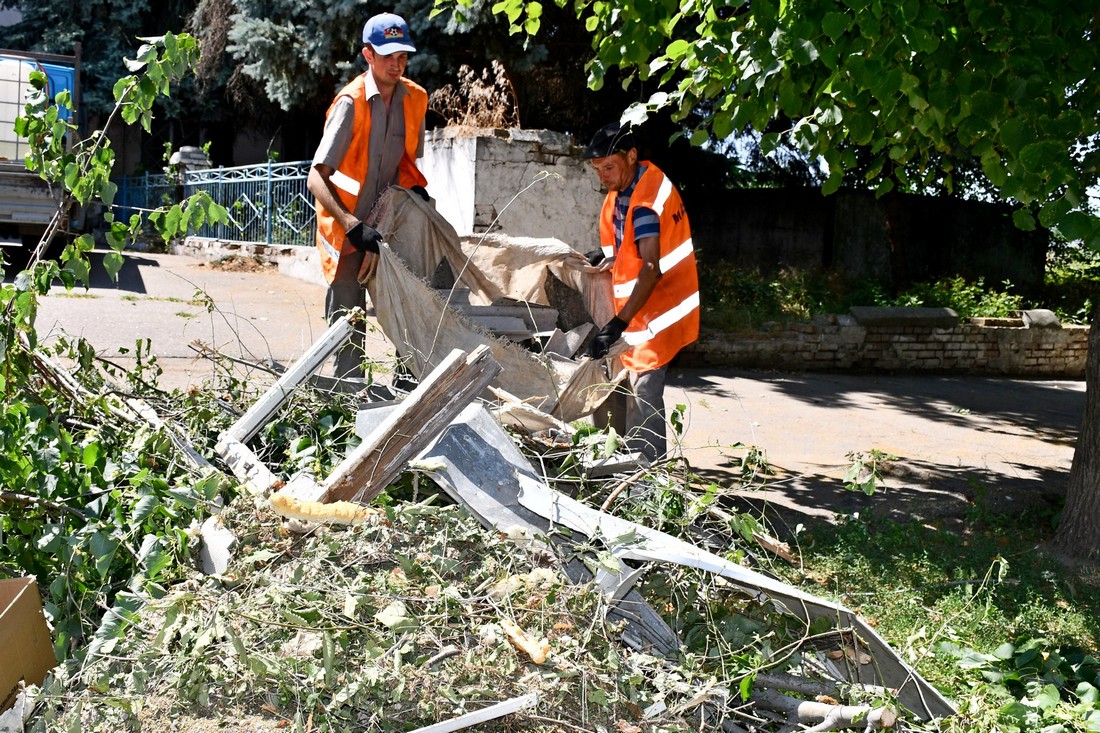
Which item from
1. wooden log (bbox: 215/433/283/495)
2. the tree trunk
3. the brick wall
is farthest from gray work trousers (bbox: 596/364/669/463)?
the brick wall

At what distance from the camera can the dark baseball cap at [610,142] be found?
4.84 metres

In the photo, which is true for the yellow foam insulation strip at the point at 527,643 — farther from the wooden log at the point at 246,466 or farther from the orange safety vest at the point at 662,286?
the orange safety vest at the point at 662,286

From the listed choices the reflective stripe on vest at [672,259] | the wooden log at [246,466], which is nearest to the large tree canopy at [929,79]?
the reflective stripe on vest at [672,259]

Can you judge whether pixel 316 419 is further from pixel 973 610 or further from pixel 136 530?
pixel 973 610

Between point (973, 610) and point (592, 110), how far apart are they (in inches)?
321

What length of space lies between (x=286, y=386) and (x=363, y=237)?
1064 millimetres

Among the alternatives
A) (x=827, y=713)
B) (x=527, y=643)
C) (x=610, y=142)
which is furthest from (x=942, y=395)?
(x=527, y=643)

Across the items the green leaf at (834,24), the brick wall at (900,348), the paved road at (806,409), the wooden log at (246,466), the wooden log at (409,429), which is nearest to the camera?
the wooden log at (409,429)

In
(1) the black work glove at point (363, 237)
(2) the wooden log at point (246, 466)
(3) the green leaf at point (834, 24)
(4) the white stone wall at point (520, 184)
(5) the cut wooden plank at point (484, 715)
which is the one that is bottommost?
(5) the cut wooden plank at point (484, 715)

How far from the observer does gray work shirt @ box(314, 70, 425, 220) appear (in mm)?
4973

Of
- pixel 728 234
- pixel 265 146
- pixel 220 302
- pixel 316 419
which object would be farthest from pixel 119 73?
pixel 316 419

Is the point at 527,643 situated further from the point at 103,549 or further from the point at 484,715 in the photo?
the point at 103,549

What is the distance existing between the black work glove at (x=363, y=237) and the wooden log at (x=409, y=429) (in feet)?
5.04

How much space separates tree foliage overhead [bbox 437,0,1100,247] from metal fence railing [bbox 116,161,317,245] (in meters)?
8.33
